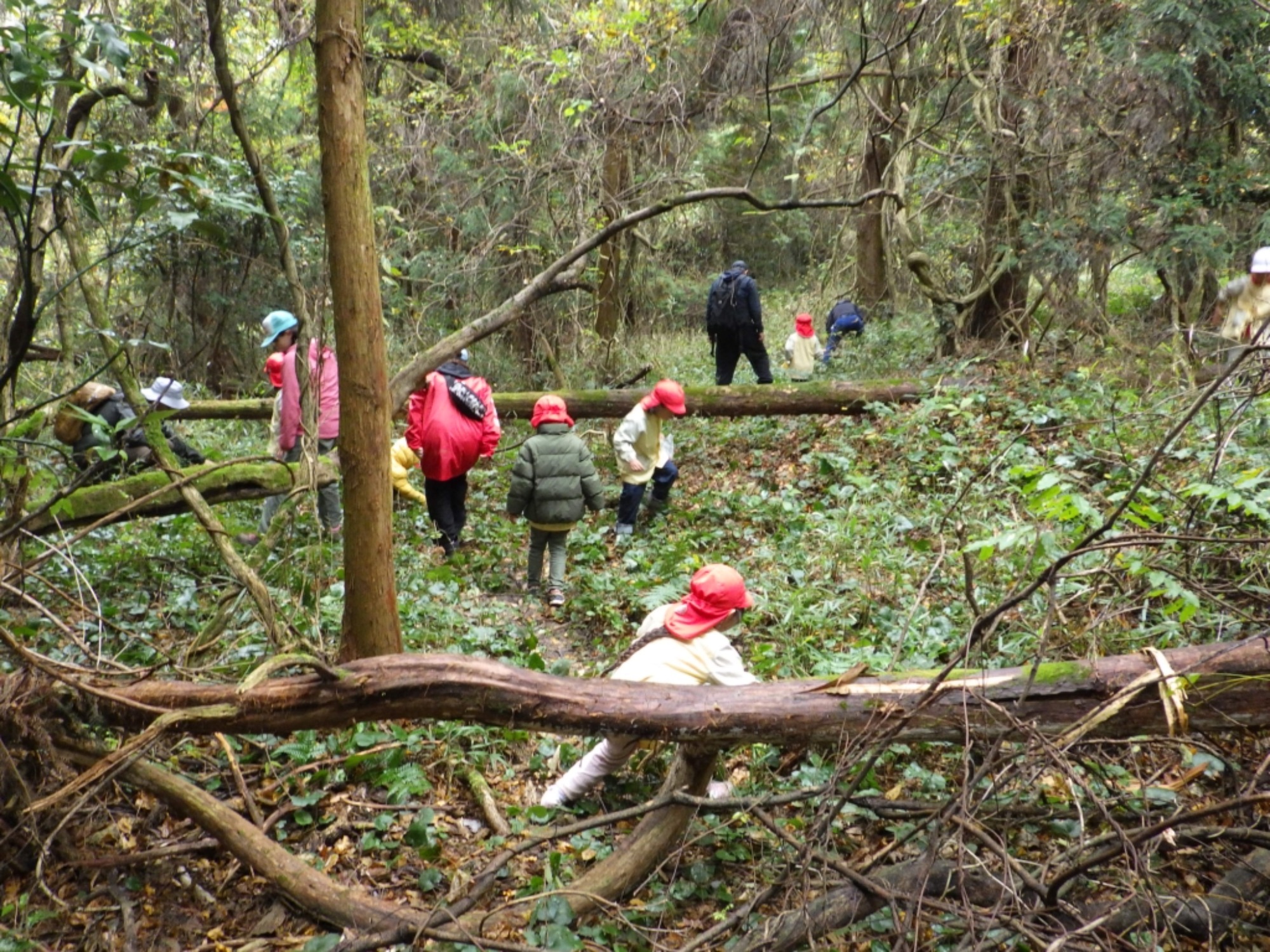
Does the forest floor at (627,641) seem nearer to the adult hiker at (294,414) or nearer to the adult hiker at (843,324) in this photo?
the adult hiker at (294,414)

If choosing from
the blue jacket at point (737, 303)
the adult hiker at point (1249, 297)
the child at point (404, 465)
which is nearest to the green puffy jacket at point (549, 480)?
the child at point (404, 465)

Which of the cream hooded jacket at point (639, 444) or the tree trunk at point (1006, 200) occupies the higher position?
the tree trunk at point (1006, 200)

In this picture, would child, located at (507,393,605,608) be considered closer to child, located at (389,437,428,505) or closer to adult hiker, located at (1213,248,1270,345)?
child, located at (389,437,428,505)

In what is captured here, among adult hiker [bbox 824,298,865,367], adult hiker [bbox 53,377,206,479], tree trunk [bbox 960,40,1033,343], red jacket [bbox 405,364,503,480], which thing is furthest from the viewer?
adult hiker [bbox 824,298,865,367]

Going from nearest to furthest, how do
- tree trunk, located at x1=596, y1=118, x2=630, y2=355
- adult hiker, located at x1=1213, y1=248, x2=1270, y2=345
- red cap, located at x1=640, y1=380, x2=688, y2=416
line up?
adult hiker, located at x1=1213, y1=248, x2=1270, y2=345
red cap, located at x1=640, y1=380, x2=688, y2=416
tree trunk, located at x1=596, y1=118, x2=630, y2=355

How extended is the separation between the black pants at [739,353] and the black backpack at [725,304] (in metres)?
0.10

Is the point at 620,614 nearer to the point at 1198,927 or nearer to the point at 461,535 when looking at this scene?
the point at 461,535

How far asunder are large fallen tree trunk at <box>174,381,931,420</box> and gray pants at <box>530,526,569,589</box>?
373 cm

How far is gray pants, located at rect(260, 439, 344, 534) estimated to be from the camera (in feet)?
23.9

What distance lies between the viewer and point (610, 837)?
419 centimetres

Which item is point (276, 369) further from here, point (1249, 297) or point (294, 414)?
point (1249, 297)

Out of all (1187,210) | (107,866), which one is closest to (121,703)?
(107,866)

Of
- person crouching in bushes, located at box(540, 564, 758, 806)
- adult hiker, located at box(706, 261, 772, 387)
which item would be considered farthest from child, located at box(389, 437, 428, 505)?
adult hiker, located at box(706, 261, 772, 387)

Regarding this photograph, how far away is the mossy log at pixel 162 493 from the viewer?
5.93 m
